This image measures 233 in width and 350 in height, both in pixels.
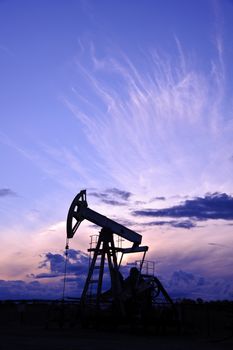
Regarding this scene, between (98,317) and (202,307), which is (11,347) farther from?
(202,307)

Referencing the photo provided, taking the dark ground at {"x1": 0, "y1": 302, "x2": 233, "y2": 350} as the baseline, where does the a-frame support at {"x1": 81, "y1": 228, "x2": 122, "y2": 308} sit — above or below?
above

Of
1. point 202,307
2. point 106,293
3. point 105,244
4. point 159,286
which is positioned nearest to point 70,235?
point 105,244

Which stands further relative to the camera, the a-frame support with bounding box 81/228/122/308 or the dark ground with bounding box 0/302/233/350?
the a-frame support with bounding box 81/228/122/308

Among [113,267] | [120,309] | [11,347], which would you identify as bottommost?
[11,347]

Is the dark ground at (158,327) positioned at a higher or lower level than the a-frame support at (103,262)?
lower

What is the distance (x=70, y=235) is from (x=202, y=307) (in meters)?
6.97

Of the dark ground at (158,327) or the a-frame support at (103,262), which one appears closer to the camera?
the dark ground at (158,327)

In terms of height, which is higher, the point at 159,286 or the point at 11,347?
the point at 159,286

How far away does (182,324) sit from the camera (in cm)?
2256

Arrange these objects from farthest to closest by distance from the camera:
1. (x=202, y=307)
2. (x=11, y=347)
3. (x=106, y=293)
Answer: (x=106, y=293) → (x=202, y=307) → (x=11, y=347)

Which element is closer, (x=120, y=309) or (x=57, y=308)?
(x=120, y=309)

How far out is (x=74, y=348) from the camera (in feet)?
44.1

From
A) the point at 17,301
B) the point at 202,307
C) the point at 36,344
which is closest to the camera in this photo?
the point at 36,344

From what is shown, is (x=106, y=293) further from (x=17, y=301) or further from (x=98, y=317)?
(x=17, y=301)
